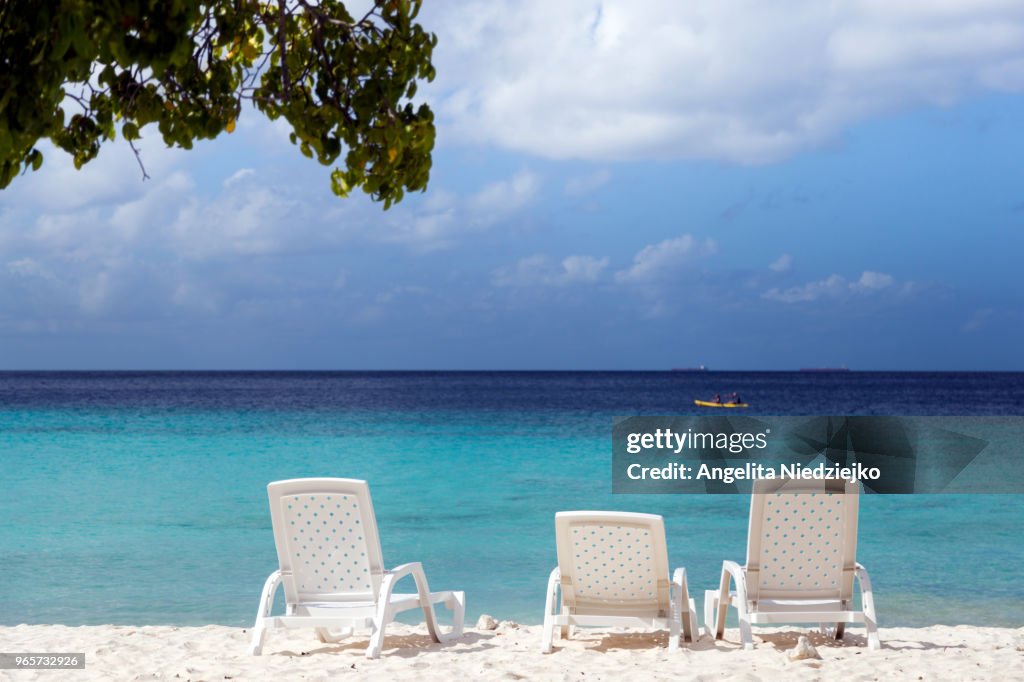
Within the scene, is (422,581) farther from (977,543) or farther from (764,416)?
(764,416)

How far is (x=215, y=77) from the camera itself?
4.17m

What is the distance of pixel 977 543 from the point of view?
13141 millimetres

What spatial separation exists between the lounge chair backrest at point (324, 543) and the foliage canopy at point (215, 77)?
2567 millimetres

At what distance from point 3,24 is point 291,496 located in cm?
398

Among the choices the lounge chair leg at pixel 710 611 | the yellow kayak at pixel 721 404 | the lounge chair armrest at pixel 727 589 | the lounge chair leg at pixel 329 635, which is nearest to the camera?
the lounge chair armrest at pixel 727 589

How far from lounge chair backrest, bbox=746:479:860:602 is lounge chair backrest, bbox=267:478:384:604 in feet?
7.28

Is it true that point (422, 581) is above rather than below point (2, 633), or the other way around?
above

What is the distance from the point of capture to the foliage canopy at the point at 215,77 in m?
2.52

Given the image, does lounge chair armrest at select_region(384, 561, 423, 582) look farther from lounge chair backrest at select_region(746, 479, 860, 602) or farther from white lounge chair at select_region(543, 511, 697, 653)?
lounge chair backrest at select_region(746, 479, 860, 602)

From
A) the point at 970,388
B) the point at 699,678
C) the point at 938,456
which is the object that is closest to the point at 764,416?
the point at 938,456

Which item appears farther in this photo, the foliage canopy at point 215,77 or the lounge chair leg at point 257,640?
the lounge chair leg at point 257,640

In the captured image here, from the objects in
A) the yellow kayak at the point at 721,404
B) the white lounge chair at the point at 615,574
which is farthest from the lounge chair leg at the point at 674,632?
the yellow kayak at the point at 721,404

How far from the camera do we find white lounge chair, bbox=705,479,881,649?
6.24 meters

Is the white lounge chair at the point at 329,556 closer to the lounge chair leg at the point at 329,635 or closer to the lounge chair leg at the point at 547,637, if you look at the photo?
the lounge chair leg at the point at 329,635
